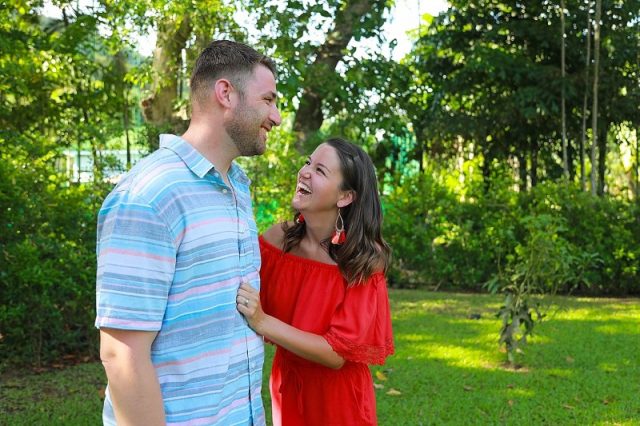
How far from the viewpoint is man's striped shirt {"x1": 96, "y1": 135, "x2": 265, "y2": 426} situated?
6.34 feet

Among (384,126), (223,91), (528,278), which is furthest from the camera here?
(384,126)

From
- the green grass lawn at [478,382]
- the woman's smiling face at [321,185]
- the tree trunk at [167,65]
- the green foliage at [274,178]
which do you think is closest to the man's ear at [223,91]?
the woman's smiling face at [321,185]

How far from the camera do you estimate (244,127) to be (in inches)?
89.2

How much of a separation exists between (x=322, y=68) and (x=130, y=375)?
883 centimetres

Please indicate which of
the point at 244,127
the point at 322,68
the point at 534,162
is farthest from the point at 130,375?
the point at 534,162

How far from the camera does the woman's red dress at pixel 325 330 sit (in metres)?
2.94

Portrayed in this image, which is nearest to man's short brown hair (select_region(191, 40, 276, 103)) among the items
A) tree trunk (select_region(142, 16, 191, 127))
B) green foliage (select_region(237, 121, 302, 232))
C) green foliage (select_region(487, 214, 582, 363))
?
green foliage (select_region(487, 214, 582, 363))

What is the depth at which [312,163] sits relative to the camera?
315 cm

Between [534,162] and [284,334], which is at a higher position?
[534,162]

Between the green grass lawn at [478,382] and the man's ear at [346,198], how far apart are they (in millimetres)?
2796

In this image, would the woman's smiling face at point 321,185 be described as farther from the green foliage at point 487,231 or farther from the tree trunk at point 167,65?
the green foliage at point 487,231

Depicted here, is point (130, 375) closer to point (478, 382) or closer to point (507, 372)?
point (478, 382)

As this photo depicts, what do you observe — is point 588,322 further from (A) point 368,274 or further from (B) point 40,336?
(A) point 368,274

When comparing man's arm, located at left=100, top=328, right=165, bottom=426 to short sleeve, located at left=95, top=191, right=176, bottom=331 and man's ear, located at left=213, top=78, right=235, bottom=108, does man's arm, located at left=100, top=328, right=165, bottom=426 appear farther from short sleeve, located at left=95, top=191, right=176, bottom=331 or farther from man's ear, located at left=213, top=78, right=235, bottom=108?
man's ear, located at left=213, top=78, right=235, bottom=108
